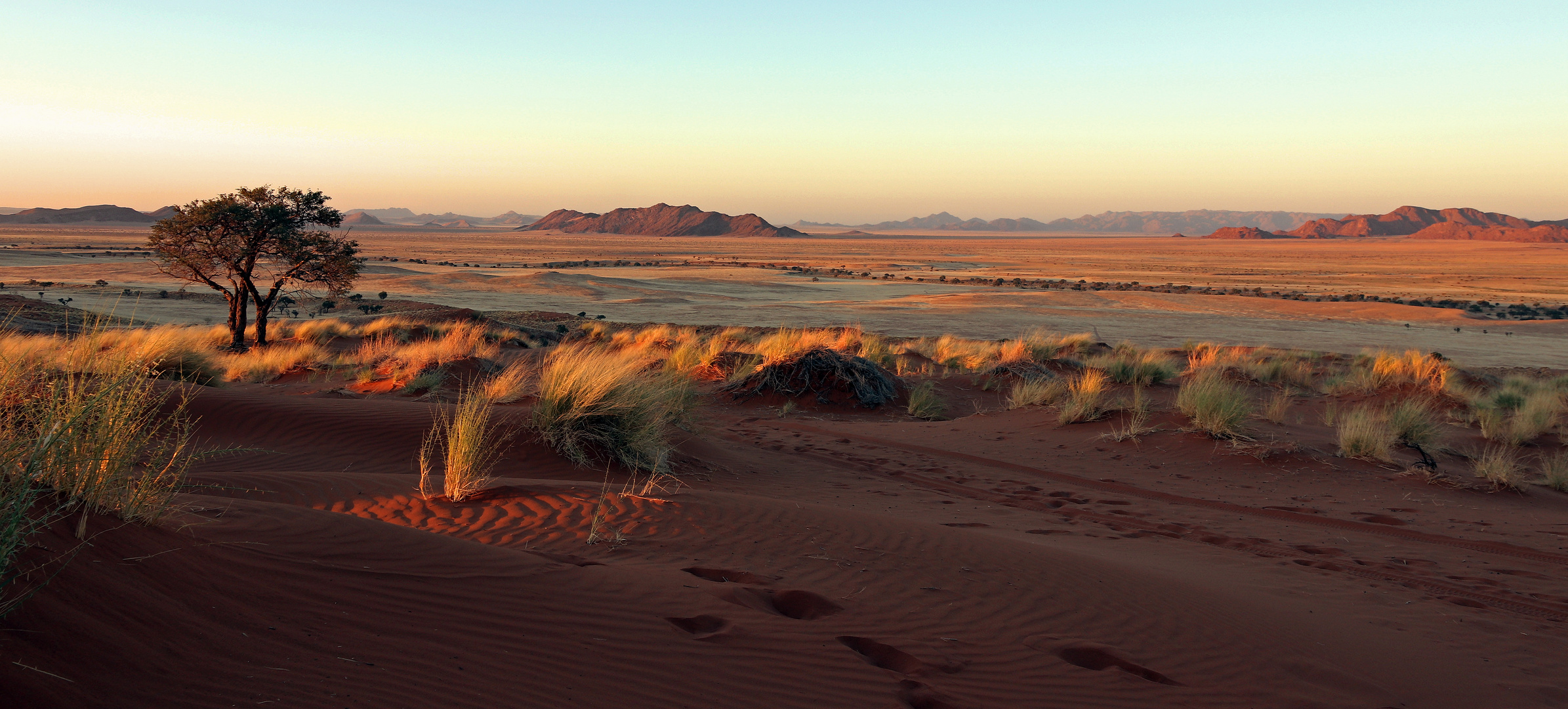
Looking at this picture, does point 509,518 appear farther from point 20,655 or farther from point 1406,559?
point 1406,559

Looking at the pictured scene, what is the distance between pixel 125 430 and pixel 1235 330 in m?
37.2

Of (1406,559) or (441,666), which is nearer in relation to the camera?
(441,666)

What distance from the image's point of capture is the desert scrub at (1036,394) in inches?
598

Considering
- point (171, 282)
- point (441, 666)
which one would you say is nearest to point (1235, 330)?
point (441, 666)

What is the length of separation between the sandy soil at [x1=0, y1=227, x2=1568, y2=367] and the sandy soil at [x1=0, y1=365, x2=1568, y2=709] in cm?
628

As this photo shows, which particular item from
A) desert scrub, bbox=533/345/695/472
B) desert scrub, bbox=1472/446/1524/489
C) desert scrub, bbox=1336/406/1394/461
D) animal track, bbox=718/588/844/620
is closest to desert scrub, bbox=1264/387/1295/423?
desert scrub, bbox=1336/406/1394/461

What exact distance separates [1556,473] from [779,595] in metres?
10.4

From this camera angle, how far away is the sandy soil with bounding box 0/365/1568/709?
3119 millimetres

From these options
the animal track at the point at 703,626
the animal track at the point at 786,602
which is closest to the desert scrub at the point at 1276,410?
the animal track at the point at 786,602

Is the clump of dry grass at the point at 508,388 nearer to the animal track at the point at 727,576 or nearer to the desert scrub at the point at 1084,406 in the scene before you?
the animal track at the point at 727,576

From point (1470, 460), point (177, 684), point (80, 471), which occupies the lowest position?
point (1470, 460)

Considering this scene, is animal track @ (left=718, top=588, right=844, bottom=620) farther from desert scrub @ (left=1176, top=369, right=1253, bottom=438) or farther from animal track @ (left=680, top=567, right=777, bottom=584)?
desert scrub @ (left=1176, top=369, right=1253, bottom=438)

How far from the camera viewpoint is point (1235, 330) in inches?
1369

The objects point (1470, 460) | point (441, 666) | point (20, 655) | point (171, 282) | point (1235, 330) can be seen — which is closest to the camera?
point (20, 655)
